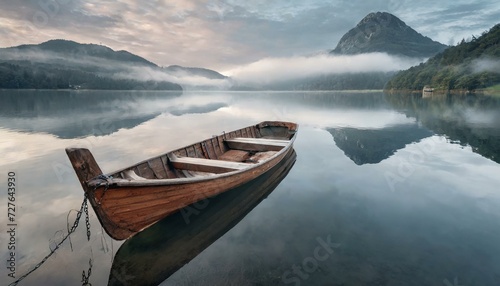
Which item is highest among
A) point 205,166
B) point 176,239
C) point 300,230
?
point 205,166

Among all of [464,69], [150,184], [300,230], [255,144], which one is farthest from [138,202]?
[464,69]

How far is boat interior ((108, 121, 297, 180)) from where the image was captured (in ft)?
34.0

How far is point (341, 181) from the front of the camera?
541 inches

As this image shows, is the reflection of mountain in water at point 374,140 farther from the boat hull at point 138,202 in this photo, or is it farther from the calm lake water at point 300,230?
the boat hull at point 138,202

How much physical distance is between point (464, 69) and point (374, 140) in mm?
121610

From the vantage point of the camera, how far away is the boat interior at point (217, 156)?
34.0ft

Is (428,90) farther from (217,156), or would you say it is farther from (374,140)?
(217,156)

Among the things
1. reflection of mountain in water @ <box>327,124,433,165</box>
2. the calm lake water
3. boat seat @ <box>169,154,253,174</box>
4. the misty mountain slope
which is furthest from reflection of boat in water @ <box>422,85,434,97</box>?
boat seat @ <box>169,154,253,174</box>

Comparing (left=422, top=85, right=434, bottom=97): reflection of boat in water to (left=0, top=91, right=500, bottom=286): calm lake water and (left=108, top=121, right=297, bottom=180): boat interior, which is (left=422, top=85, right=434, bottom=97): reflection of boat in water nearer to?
(left=0, top=91, right=500, bottom=286): calm lake water

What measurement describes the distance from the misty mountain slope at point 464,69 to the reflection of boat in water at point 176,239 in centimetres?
12493

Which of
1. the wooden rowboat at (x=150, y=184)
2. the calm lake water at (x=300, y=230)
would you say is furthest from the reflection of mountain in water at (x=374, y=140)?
the wooden rowboat at (x=150, y=184)

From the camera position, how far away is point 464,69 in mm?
111938

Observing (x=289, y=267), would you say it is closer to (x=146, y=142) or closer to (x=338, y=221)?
(x=338, y=221)

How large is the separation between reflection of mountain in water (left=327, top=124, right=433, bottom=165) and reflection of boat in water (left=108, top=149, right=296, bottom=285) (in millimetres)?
9750
